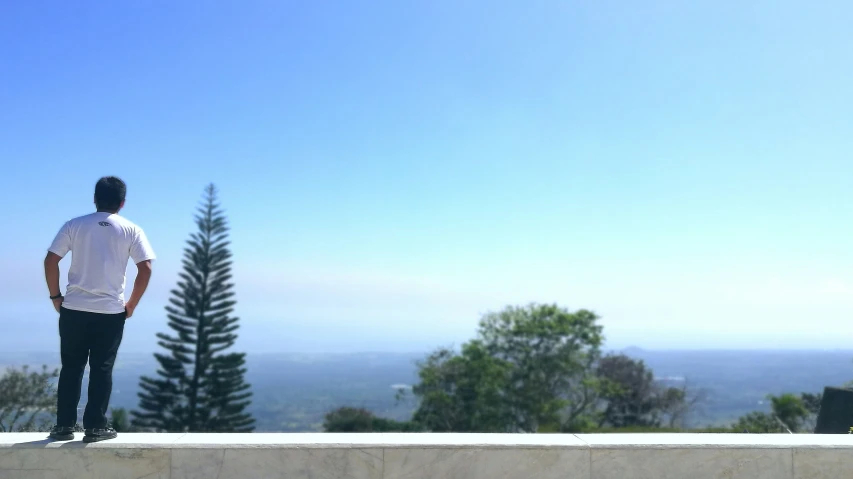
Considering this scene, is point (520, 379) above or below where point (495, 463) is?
below

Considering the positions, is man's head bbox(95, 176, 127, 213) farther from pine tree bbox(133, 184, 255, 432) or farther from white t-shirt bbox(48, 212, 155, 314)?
pine tree bbox(133, 184, 255, 432)

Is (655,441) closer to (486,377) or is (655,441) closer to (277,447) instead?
(277,447)

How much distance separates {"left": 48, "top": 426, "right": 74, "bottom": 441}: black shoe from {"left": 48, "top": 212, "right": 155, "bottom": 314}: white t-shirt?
1.74 feet

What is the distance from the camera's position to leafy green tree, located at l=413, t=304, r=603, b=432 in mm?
27938

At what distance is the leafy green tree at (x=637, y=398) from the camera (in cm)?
3428

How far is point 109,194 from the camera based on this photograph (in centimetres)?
338

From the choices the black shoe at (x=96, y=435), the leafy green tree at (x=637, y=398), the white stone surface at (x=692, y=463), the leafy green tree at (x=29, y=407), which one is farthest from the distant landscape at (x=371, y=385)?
the white stone surface at (x=692, y=463)

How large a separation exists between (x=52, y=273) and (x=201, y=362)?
2672 centimetres

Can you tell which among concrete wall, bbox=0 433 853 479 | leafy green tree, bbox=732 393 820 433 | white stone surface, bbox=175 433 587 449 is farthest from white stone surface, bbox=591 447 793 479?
leafy green tree, bbox=732 393 820 433

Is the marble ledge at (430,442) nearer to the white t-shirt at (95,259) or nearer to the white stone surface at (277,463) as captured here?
the white stone surface at (277,463)

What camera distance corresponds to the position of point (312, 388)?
107625 mm

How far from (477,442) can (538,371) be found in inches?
1039

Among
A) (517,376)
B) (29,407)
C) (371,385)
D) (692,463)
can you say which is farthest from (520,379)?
(371,385)

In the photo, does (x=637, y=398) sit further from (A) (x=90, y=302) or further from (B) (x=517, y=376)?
(A) (x=90, y=302)
